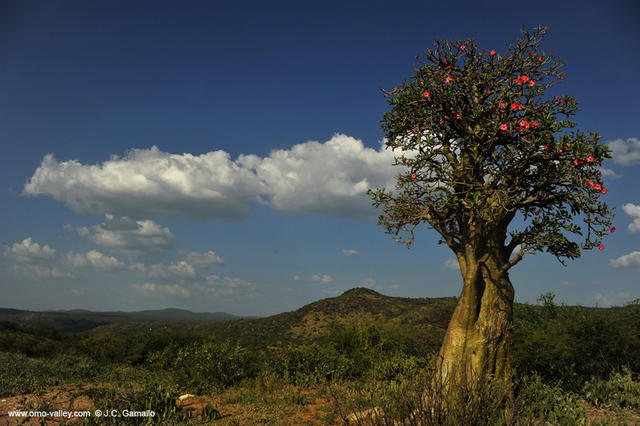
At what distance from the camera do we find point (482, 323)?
8141mm

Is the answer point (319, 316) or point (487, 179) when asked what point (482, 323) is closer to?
point (487, 179)

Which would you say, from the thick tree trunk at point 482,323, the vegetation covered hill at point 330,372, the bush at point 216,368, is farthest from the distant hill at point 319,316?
the thick tree trunk at point 482,323

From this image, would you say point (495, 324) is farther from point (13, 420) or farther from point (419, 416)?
point (13, 420)

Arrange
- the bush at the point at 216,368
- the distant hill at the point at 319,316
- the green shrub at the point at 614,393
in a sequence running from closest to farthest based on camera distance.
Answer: the green shrub at the point at 614,393 → the bush at the point at 216,368 → the distant hill at the point at 319,316

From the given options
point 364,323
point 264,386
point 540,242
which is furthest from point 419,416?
point 364,323

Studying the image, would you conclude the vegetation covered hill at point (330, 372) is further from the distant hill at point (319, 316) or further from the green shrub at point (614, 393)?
the distant hill at point (319, 316)

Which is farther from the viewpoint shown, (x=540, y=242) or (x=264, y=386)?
(x=264, y=386)

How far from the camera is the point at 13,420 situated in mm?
7254

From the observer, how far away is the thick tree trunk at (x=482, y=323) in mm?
8023

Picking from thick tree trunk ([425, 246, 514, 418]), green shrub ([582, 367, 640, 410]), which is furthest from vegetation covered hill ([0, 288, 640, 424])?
thick tree trunk ([425, 246, 514, 418])

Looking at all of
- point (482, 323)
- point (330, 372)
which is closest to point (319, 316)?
point (330, 372)

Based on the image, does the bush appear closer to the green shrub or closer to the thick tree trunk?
the thick tree trunk

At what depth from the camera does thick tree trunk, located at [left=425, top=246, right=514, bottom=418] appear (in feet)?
26.3

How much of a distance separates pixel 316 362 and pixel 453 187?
29.0ft
